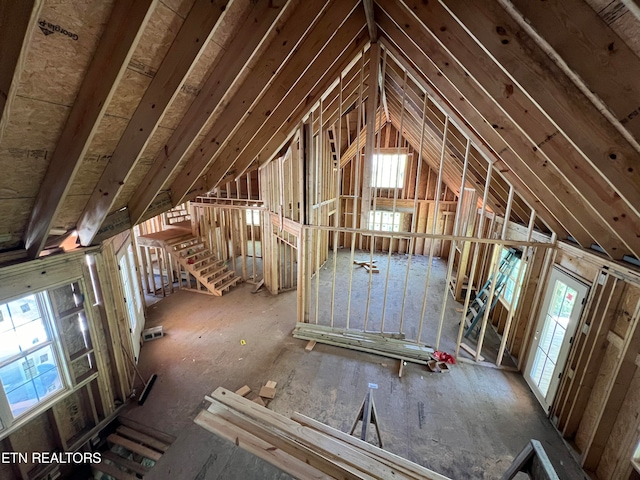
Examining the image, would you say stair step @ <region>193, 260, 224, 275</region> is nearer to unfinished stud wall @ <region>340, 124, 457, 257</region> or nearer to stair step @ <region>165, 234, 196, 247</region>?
stair step @ <region>165, 234, 196, 247</region>

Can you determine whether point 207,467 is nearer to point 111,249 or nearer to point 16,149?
point 16,149

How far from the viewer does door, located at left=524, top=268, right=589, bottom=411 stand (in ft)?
10.6

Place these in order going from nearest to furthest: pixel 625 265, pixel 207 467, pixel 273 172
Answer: pixel 207 467 < pixel 625 265 < pixel 273 172

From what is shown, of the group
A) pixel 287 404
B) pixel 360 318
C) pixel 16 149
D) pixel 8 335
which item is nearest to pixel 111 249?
pixel 8 335

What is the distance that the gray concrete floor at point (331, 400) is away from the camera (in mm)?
2176

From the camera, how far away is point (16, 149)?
170cm

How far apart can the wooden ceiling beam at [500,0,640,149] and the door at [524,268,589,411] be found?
2.70 m

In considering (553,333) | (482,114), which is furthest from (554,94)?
(553,333)

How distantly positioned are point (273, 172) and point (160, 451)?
527cm

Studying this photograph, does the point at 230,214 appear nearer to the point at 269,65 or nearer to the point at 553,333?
the point at 269,65

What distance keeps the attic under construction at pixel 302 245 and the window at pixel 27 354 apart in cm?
2

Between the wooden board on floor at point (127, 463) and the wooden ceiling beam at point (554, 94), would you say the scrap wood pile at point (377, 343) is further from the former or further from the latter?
the wooden ceiling beam at point (554, 94)

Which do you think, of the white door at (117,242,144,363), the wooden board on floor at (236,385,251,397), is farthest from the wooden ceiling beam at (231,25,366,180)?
the wooden board on floor at (236,385,251,397)

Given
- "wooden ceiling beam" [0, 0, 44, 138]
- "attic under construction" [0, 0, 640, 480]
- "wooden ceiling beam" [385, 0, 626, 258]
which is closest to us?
"wooden ceiling beam" [0, 0, 44, 138]
